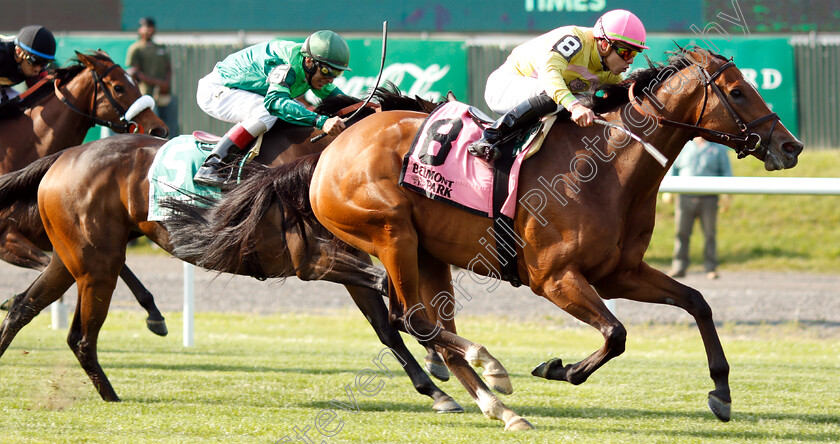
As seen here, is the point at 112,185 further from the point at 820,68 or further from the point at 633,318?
the point at 820,68

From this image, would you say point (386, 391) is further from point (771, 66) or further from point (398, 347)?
point (771, 66)

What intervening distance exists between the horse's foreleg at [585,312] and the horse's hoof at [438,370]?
3.15 feet

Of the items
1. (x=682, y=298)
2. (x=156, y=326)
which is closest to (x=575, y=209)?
(x=682, y=298)

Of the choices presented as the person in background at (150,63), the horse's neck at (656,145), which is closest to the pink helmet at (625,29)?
the horse's neck at (656,145)

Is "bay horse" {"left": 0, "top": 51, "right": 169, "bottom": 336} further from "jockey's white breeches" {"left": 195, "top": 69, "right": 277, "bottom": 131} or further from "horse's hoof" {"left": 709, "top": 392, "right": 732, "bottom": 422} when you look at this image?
"horse's hoof" {"left": 709, "top": 392, "right": 732, "bottom": 422}

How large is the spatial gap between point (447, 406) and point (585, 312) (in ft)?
3.32

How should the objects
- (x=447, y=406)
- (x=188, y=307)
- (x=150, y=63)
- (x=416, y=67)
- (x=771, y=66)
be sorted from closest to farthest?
1. (x=447, y=406)
2. (x=188, y=307)
3. (x=150, y=63)
4. (x=771, y=66)
5. (x=416, y=67)

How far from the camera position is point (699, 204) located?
36.0ft

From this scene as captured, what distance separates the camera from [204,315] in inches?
378

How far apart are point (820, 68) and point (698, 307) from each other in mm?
9198

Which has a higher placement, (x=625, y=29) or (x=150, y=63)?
(x=625, y=29)

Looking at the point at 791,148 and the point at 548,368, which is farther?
the point at 548,368

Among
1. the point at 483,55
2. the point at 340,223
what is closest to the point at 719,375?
the point at 340,223

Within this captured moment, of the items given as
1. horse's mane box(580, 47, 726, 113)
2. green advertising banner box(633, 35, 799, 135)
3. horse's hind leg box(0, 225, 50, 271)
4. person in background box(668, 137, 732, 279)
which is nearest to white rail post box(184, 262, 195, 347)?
horse's hind leg box(0, 225, 50, 271)
